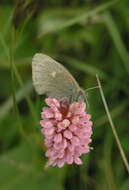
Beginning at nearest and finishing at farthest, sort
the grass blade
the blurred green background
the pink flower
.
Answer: the pink flower, the blurred green background, the grass blade

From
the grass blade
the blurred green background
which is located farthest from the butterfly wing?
the grass blade

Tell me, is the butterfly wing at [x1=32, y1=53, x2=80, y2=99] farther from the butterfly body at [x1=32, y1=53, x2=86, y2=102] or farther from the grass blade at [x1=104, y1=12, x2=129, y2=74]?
the grass blade at [x1=104, y1=12, x2=129, y2=74]

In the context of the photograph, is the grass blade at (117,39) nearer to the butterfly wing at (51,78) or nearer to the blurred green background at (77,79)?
the blurred green background at (77,79)

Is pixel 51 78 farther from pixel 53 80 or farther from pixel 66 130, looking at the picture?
pixel 66 130

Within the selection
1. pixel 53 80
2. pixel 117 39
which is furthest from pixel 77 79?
pixel 53 80

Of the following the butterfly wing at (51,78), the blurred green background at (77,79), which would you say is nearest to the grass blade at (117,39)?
the blurred green background at (77,79)

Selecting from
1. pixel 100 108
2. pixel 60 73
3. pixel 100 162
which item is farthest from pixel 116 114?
pixel 60 73
